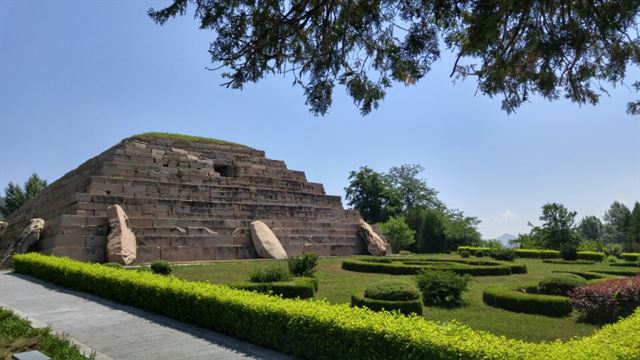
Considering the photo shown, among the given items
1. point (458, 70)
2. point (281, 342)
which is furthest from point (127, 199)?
point (458, 70)

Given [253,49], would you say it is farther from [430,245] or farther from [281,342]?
[430,245]

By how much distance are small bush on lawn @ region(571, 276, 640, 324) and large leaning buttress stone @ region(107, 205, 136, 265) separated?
13404 mm

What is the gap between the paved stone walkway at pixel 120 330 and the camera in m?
6.17

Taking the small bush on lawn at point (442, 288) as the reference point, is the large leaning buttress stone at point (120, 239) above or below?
above

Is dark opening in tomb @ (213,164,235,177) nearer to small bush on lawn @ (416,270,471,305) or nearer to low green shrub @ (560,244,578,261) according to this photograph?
small bush on lawn @ (416,270,471,305)

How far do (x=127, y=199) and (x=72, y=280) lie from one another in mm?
7537

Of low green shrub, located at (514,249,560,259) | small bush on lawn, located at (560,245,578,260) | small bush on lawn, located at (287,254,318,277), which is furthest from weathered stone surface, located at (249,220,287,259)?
low green shrub, located at (514,249,560,259)

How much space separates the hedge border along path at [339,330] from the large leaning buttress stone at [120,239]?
7295 mm

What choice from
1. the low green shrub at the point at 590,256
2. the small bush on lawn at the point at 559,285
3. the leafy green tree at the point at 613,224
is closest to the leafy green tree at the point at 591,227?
the leafy green tree at the point at 613,224

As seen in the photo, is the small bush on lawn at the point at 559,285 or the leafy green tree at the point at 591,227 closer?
the small bush on lawn at the point at 559,285

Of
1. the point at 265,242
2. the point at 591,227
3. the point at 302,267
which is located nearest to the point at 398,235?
the point at 265,242

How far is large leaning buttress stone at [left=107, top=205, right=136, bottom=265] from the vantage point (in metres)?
16.2

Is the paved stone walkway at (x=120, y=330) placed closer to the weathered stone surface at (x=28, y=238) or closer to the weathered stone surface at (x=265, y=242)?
the weathered stone surface at (x=28, y=238)

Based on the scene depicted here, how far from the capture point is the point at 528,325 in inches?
321
